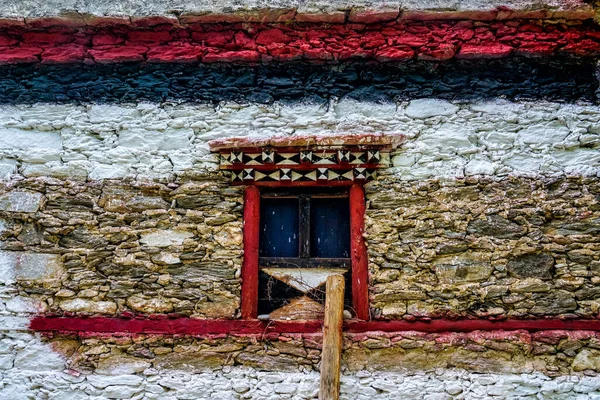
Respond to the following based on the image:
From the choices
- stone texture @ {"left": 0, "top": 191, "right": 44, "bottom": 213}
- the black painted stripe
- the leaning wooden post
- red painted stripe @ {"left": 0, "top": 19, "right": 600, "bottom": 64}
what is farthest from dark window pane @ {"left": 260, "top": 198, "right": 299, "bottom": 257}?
stone texture @ {"left": 0, "top": 191, "right": 44, "bottom": 213}

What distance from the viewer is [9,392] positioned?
3.12m

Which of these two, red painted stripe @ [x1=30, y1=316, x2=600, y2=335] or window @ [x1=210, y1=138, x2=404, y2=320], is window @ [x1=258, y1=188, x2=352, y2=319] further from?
red painted stripe @ [x1=30, y1=316, x2=600, y2=335]

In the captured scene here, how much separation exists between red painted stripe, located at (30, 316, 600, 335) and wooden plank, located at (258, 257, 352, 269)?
409mm

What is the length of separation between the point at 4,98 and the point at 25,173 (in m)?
0.69

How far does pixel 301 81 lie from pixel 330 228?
1189 mm

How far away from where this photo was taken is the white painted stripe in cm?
334

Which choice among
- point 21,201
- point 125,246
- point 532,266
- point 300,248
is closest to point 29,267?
point 21,201

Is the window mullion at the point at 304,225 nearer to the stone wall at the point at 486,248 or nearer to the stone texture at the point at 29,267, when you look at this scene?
the stone wall at the point at 486,248

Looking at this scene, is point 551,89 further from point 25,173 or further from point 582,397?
point 25,173

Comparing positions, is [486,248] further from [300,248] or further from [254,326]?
[254,326]

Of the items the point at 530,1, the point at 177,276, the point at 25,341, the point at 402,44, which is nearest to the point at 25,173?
the point at 25,341

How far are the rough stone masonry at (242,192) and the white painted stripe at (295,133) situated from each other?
16 millimetres

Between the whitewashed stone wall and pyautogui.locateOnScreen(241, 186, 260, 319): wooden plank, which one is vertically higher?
pyautogui.locateOnScreen(241, 186, 260, 319): wooden plank

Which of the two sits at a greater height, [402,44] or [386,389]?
[402,44]
